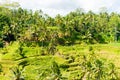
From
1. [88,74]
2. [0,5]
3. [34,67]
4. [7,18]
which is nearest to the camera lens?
[0,5]

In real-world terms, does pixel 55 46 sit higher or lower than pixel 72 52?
higher

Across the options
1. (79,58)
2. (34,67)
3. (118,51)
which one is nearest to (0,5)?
(34,67)

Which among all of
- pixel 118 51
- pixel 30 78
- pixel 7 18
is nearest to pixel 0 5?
pixel 30 78

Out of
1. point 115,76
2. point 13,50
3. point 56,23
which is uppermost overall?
point 56,23

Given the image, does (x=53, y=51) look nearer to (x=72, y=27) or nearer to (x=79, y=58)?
(x=79, y=58)

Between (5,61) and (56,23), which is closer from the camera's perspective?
(5,61)

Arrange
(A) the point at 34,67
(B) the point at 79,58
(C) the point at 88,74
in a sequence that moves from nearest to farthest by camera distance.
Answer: (C) the point at 88,74 < (A) the point at 34,67 < (B) the point at 79,58

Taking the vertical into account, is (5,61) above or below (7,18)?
below

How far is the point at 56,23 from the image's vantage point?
478ft

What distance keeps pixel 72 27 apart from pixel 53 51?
27226mm

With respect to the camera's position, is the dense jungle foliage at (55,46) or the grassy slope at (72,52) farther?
the grassy slope at (72,52)

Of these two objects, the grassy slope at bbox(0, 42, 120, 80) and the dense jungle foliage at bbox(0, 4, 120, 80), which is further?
the grassy slope at bbox(0, 42, 120, 80)

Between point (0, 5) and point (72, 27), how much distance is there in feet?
288

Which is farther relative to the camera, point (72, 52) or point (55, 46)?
point (55, 46)
